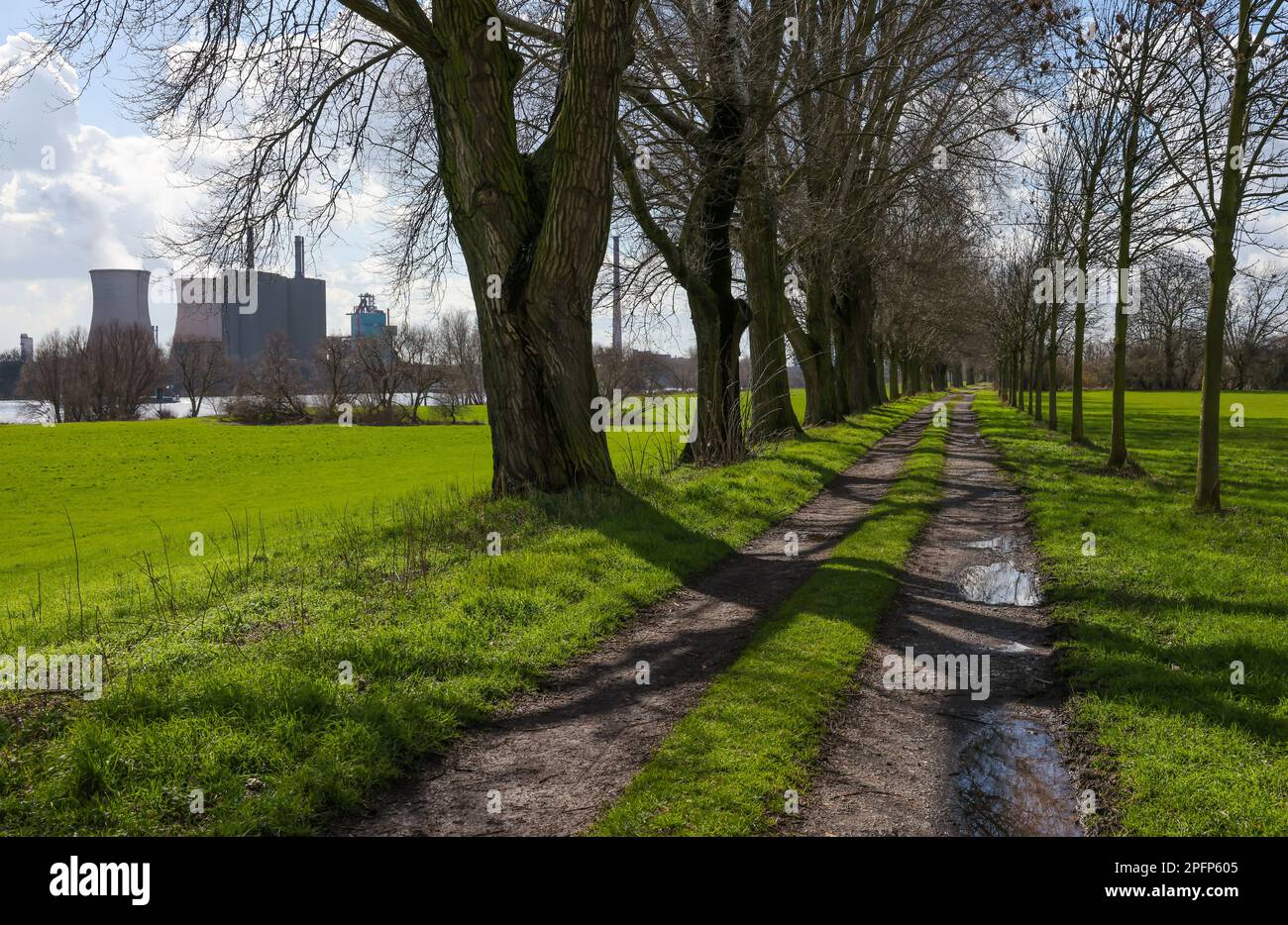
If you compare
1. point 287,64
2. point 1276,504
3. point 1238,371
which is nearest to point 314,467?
point 287,64

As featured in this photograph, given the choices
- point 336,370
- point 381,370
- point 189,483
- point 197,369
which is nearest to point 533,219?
point 189,483

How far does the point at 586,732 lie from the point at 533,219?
8.58m

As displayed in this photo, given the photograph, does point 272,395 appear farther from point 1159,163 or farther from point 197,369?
point 1159,163

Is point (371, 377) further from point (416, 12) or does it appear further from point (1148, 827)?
point (1148, 827)

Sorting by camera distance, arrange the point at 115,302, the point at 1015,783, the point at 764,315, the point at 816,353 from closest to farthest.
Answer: the point at 1015,783, the point at 764,315, the point at 816,353, the point at 115,302

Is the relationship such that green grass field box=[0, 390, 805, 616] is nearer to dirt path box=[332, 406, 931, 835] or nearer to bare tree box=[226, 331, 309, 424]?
dirt path box=[332, 406, 931, 835]

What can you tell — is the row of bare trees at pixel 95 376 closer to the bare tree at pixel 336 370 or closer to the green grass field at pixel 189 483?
the bare tree at pixel 336 370

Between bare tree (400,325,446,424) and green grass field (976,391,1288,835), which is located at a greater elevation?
bare tree (400,325,446,424)

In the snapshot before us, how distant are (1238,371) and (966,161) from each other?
83.1m

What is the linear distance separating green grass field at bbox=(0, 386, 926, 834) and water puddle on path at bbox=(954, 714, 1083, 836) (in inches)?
117

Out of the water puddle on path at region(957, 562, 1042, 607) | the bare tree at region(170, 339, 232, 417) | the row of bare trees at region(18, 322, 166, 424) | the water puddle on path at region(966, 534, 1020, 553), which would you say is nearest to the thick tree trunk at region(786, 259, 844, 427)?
the water puddle on path at region(966, 534, 1020, 553)

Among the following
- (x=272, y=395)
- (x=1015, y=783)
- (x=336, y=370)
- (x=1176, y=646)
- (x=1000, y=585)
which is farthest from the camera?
(x=336, y=370)

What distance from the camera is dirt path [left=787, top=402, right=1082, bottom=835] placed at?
165 inches

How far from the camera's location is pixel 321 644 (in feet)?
20.5
